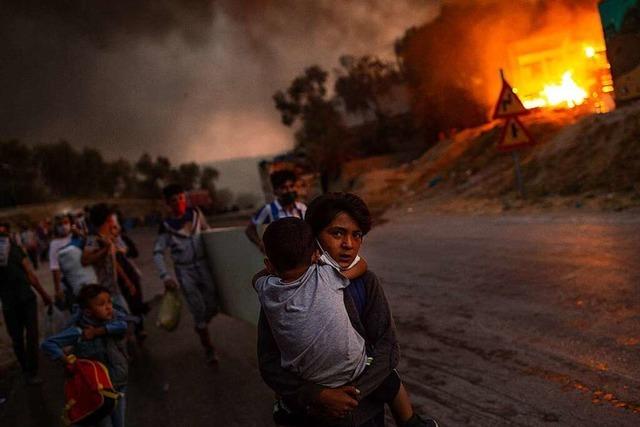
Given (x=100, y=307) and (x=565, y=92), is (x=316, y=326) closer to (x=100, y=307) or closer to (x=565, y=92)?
(x=100, y=307)

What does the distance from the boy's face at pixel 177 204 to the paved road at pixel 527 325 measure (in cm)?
258

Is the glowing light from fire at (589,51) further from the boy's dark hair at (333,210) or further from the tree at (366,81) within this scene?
the boy's dark hair at (333,210)

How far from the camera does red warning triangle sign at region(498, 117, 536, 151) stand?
11219 mm

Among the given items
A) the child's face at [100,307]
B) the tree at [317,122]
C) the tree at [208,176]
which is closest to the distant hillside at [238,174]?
the tree at [208,176]

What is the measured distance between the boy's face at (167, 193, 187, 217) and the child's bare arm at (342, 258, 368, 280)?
12.4 feet

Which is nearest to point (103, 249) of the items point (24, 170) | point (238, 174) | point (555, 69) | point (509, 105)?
point (509, 105)

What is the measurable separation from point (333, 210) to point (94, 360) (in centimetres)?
239

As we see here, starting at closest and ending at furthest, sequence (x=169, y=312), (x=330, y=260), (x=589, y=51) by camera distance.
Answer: (x=330, y=260) → (x=169, y=312) → (x=589, y=51)

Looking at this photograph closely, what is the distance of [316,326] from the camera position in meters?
1.81

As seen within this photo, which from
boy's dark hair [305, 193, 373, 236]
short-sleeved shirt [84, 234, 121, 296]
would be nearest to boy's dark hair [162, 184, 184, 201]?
short-sleeved shirt [84, 234, 121, 296]

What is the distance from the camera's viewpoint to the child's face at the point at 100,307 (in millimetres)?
3562

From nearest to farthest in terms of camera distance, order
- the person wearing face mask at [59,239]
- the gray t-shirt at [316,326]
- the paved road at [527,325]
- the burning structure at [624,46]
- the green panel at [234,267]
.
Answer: the gray t-shirt at [316,326]
the paved road at [527,325]
the green panel at [234,267]
the person wearing face mask at [59,239]
the burning structure at [624,46]

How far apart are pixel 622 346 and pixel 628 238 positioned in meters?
3.71

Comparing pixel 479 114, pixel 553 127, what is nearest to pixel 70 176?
pixel 479 114
